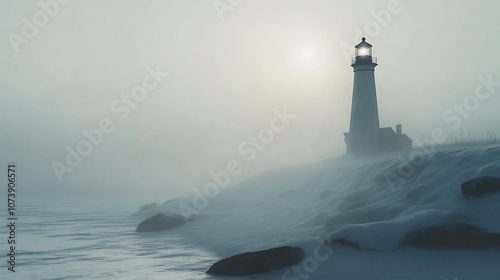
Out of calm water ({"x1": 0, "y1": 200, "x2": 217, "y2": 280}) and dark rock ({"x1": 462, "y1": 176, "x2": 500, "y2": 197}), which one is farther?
dark rock ({"x1": 462, "y1": 176, "x2": 500, "y2": 197})

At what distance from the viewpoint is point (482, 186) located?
1452 cm

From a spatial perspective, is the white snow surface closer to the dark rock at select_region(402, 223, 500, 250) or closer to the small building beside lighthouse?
the dark rock at select_region(402, 223, 500, 250)

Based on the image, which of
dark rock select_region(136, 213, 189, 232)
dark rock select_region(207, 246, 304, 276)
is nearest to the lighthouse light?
dark rock select_region(136, 213, 189, 232)

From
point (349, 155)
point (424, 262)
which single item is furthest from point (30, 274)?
point (349, 155)

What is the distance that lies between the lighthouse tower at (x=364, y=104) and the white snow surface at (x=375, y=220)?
8.39 m

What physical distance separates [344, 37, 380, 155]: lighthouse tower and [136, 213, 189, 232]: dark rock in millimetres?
17134

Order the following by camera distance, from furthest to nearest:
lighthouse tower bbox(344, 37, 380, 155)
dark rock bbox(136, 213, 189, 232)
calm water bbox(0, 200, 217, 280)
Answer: lighthouse tower bbox(344, 37, 380, 155) → dark rock bbox(136, 213, 189, 232) → calm water bbox(0, 200, 217, 280)

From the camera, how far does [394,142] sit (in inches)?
1425

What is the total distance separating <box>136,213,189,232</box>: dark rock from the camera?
26.0 m

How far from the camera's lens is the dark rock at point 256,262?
12.9 metres

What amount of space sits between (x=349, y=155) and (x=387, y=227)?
23412 millimetres

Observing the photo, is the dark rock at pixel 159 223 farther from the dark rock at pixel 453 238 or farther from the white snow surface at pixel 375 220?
the dark rock at pixel 453 238

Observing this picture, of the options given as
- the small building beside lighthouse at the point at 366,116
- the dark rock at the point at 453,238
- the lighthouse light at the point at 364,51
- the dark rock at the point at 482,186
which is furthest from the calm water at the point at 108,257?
the lighthouse light at the point at 364,51

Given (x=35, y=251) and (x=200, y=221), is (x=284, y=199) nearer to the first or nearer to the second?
(x=200, y=221)
